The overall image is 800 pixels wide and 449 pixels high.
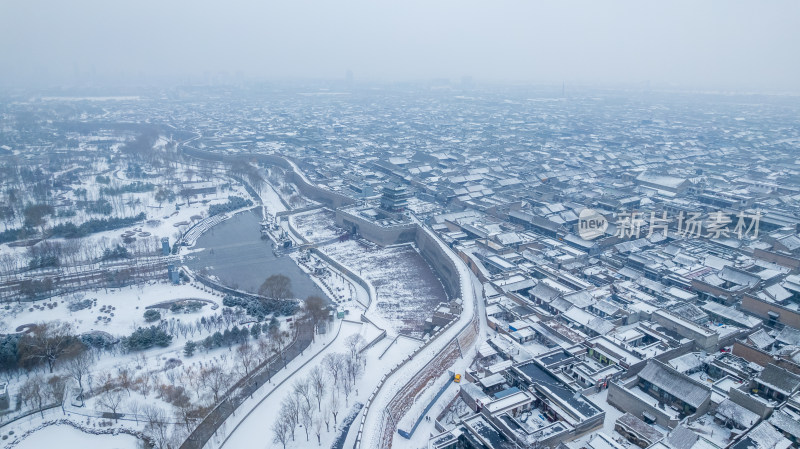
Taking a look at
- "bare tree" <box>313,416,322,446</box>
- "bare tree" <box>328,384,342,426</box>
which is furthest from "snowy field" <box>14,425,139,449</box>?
"bare tree" <box>328,384,342,426</box>

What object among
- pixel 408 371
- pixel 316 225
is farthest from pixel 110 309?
pixel 316 225

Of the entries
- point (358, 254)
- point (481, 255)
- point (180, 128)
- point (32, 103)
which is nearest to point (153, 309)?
point (358, 254)

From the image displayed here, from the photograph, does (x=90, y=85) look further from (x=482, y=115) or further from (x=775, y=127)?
(x=775, y=127)

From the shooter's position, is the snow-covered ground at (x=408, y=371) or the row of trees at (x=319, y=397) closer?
the snow-covered ground at (x=408, y=371)

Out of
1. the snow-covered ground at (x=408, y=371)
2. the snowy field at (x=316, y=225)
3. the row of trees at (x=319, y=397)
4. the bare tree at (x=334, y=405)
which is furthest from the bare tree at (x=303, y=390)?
the snowy field at (x=316, y=225)

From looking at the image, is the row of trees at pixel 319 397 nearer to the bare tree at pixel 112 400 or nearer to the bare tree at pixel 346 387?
the bare tree at pixel 346 387

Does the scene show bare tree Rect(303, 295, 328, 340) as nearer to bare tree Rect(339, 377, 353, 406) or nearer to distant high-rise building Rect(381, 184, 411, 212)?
bare tree Rect(339, 377, 353, 406)
